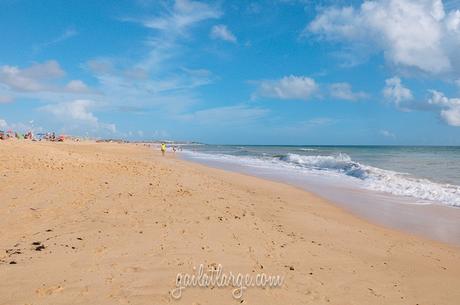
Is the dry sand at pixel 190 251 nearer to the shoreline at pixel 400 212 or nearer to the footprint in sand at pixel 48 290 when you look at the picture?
the footprint in sand at pixel 48 290

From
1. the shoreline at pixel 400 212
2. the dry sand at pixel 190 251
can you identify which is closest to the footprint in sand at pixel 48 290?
the dry sand at pixel 190 251

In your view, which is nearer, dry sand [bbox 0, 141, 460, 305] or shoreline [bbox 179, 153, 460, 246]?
dry sand [bbox 0, 141, 460, 305]

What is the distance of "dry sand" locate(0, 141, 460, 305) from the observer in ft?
15.5

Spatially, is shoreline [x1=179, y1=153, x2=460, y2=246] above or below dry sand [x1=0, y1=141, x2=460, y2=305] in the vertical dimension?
below

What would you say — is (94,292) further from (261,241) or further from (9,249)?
(261,241)

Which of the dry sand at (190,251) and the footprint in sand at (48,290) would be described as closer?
the footprint in sand at (48,290)

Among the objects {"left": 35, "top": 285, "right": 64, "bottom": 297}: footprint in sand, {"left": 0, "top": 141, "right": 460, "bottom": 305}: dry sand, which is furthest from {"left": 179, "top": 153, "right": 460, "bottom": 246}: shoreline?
{"left": 35, "top": 285, "right": 64, "bottom": 297}: footprint in sand

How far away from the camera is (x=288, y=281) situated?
204 inches

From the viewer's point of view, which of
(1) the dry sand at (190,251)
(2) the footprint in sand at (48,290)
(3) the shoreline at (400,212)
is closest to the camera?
(2) the footprint in sand at (48,290)

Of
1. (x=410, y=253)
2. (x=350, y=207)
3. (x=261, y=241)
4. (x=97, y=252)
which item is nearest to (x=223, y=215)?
(x=261, y=241)

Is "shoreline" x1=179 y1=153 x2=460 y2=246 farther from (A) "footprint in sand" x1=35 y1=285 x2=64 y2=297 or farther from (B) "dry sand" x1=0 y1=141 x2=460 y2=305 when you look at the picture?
(A) "footprint in sand" x1=35 y1=285 x2=64 y2=297

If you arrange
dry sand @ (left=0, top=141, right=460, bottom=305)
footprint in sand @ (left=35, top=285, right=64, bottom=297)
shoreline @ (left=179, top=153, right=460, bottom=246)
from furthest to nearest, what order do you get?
1. shoreline @ (left=179, top=153, right=460, bottom=246)
2. dry sand @ (left=0, top=141, right=460, bottom=305)
3. footprint in sand @ (left=35, top=285, right=64, bottom=297)

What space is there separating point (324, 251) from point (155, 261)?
129 inches

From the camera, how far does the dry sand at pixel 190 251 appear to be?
4.71 meters
